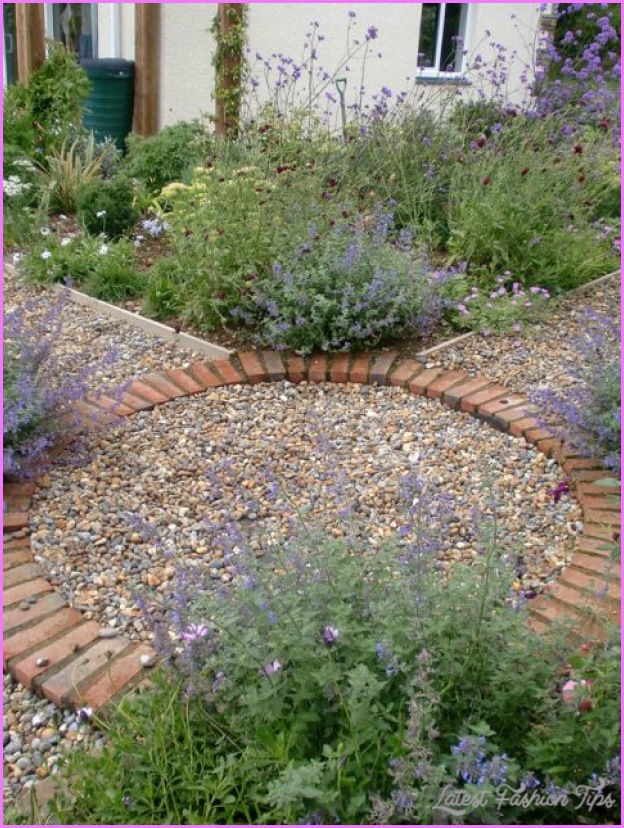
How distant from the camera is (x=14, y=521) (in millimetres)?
2932

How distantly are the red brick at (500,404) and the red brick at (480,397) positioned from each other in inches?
0.9

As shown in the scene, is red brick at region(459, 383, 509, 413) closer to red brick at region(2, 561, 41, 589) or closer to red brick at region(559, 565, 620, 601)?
red brick at region(559, 565, 620, 601)

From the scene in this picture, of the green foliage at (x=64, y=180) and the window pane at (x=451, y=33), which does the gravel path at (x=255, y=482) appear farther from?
the window pane at (x=451, y=33)

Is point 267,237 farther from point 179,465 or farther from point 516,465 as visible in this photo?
point 516,465

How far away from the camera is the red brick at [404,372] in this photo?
3.95 meters

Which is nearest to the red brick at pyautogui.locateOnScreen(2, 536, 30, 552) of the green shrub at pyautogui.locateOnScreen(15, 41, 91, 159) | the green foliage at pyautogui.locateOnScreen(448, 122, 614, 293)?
the green foliage at pyautogui.locateOnScreen(448, 122, 614, 293)

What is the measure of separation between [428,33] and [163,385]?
7.27 metres

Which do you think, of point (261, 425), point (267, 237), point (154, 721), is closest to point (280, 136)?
point (267, 237)

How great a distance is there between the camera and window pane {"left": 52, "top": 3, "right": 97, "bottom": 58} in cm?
986

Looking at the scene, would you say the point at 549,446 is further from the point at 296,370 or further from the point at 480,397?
the point at 296,370

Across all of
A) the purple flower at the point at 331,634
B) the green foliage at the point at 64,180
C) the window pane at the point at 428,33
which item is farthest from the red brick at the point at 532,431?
the window pane at the point at 428,33

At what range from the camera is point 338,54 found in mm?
8711

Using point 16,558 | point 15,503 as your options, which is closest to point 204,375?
point 15,503

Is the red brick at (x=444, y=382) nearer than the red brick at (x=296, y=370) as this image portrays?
Yes
